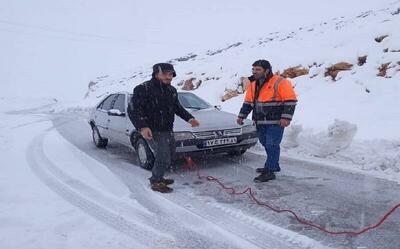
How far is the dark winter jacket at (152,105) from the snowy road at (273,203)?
3.13 ft

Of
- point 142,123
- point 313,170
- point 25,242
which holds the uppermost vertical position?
point 142,123

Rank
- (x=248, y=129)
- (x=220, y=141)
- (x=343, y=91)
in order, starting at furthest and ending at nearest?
(x=343, y=91) → (x=248, y=129) → (x=220, y=141)

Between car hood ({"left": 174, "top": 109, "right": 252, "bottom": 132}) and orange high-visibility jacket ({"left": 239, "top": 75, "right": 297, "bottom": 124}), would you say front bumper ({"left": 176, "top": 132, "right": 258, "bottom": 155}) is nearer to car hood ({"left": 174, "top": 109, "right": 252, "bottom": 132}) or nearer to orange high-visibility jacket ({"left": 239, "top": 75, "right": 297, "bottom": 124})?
car hood ({"left": 174, "top": 109, "right": 252, "bottom": 132})

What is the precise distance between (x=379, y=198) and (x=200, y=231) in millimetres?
2319

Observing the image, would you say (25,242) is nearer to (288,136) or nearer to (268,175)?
(268,175)

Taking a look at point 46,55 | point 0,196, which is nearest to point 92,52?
point 46,55

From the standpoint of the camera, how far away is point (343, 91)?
35.5ft

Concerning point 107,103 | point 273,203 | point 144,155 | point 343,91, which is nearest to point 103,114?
point 107,103

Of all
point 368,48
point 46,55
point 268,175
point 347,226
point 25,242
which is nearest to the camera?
point 25,242

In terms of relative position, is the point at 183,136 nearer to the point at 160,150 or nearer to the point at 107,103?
the point at 160,150

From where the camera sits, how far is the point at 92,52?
7806 cm

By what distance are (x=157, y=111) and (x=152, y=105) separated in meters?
0.10

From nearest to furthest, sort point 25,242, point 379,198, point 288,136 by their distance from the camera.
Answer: point 25,242
point 379,198
point 288,136

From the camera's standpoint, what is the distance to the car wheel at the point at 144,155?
7.00 metres
